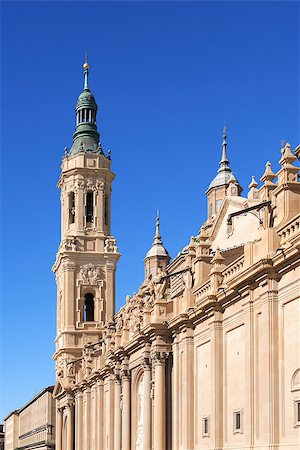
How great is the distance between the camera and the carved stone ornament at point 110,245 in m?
82.4

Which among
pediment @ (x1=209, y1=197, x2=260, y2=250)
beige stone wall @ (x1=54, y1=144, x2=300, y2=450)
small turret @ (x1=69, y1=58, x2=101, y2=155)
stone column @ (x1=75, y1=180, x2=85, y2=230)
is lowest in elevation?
beige stone wall @ (x1=54, y1=144, x2=300, y2=450)

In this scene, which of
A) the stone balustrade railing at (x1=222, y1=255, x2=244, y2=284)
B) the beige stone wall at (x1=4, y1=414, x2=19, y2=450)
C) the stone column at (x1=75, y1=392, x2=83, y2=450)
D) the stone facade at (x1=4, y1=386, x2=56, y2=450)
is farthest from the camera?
the beige stone wall at (x1=4, y1=414, x2=19, y2=450)

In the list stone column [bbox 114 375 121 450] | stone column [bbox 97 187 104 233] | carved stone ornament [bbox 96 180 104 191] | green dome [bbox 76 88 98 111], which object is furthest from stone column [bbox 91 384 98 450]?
green dome [bbox 76 88 98 111]

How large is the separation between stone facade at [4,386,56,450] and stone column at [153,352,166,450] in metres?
62.0

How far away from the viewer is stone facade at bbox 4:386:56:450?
106312 millimetres

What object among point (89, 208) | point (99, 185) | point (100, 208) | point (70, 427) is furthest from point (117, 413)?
point (99, 185)

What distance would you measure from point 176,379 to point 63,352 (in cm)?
3912

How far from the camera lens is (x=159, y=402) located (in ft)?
144

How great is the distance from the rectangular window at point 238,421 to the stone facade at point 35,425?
7274 cm

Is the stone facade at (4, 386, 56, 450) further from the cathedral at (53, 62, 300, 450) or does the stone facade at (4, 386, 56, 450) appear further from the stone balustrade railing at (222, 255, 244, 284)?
the stone balustrade railing at (222, 255, 244, 284)

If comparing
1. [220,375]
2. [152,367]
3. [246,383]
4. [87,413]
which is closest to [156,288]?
[152,367]

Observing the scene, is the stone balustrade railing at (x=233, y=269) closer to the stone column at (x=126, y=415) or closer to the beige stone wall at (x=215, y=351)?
the beige stone wall at (x=215, y=351)

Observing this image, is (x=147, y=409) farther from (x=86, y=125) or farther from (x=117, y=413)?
(x=86, y=125)

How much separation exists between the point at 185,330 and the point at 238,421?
850 cm
